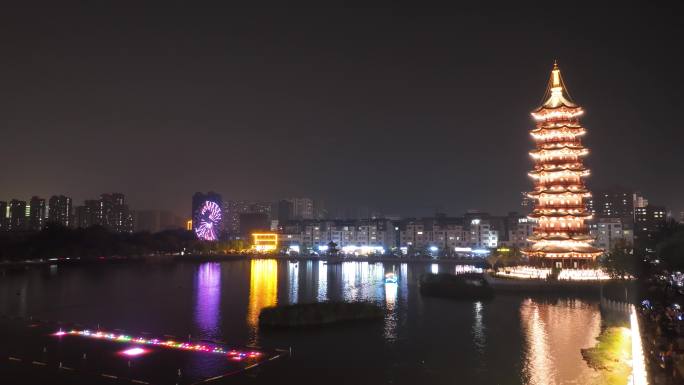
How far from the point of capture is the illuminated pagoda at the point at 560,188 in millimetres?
65500

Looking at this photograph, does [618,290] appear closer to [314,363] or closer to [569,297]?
[569,297]

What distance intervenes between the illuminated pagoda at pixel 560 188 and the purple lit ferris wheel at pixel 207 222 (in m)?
111

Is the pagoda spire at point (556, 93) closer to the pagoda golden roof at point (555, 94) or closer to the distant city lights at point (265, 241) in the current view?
the pagoda golden roof at point (555, 94)

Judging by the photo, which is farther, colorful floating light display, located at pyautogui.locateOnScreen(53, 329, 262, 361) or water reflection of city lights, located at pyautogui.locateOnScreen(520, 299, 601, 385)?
colorful floating light display, located at pyautogui.locateOnScreen(53, 329, 262, 361)

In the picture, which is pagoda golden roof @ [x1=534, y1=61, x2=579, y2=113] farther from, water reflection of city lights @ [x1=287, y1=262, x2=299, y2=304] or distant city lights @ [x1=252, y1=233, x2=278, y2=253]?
distant city lights @ [x1=252, y1=233, x2=278, y2=253]

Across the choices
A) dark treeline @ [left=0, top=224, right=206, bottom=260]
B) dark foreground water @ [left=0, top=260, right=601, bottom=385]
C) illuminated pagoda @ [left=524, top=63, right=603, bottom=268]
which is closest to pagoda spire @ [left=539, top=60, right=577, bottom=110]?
illuminated pagoda @ [left=524, top=63, right=603, bottom=268]

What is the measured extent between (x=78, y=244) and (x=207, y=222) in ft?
165

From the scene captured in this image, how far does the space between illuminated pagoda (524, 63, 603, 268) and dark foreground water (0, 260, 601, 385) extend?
12149mm

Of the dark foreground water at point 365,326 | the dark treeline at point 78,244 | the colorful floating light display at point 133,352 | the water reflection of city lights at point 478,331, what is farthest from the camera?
the dark treeline at point 78,244

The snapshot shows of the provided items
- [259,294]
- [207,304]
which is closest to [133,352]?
[207,304]

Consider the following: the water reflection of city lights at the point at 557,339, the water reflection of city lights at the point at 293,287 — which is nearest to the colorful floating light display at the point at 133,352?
the water reflection of city lights at the point at 557,339

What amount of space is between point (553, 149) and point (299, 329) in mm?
44369

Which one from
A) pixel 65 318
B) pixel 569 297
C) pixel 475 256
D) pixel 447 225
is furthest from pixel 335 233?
pixel 65 318

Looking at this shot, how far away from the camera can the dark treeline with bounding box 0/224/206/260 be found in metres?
107
